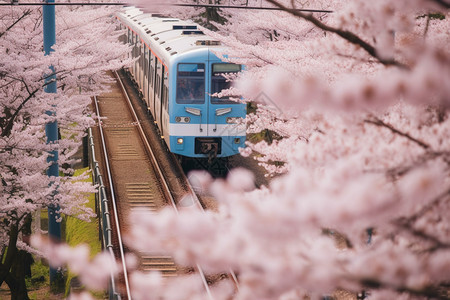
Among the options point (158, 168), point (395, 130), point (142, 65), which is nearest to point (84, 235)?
point (158, 168)

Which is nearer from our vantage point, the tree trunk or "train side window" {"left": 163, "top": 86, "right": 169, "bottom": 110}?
the tree trunk

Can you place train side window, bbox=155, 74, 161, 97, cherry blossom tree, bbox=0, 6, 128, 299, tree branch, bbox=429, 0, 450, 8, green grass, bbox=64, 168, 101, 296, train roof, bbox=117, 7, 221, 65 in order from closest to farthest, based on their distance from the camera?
tree branch, bbox=429, 0, 450, 8
cherry blossom tree, bbox=0, 6, 128, 299
green grass, bbox=64, 168, 101, 296
train roof, bbox=117, 7, 221, 65
train side window, bbox=155, 74, 161, 97

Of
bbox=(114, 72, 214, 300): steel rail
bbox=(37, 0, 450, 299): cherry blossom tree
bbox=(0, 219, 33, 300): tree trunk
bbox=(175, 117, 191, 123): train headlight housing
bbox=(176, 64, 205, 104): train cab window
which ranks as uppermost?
bbox=(37, 0, 450, 299): cherry blossom tree

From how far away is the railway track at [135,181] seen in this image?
32.5 feet

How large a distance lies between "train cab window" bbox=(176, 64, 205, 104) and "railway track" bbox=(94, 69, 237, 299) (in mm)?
2003

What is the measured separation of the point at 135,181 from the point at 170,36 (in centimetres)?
419

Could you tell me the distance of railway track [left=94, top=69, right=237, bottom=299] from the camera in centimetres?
991

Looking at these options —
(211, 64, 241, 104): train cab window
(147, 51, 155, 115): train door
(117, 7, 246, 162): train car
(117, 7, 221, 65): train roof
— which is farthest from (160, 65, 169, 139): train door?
(147, 51, 155, 115): train door

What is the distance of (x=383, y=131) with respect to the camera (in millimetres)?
3004

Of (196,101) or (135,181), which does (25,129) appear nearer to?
(135,181)

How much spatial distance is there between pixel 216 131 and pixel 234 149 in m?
0.72

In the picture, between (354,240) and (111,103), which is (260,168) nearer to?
(111,103)

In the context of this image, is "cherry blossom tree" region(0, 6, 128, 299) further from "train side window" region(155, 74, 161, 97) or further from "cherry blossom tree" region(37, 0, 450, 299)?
"cherry blossom tree" region(37, 0, 450, 299)

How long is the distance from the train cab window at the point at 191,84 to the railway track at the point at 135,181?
2003 millimetres
